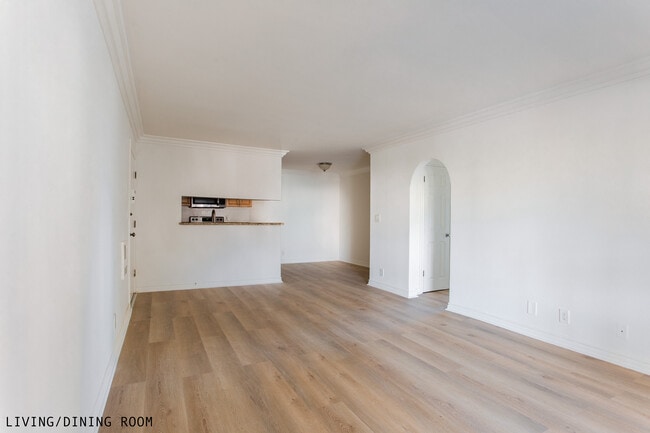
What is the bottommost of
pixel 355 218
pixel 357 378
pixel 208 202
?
pixel 357 378

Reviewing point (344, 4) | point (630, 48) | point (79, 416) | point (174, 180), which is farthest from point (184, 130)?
point (630, 48)

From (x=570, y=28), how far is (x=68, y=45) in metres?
2.84

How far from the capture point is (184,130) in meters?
4.88

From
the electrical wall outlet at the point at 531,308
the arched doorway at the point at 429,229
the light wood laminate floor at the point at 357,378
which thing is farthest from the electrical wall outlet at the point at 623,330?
the arched doorway at the point at 429,229

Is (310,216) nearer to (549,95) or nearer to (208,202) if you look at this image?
(208,202)

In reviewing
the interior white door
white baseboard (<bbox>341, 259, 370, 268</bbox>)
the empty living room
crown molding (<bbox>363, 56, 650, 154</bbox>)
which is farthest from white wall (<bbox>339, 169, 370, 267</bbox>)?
crown molding (<bbox>363, 56, 650, 154</bbox>)

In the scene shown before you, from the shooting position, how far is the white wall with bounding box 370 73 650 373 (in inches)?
111

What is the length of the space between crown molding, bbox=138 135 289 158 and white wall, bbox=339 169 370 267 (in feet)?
9.96

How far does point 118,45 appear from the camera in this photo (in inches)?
93.2

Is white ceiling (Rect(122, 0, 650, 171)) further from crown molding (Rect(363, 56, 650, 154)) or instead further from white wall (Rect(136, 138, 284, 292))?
white wall (Rect(136, 138, 284, 292))

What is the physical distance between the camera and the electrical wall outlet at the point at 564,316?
3.21 m

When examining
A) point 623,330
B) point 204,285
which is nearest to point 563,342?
point 623,330

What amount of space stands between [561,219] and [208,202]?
4971 mm

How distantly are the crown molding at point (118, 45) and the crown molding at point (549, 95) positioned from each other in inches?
136
